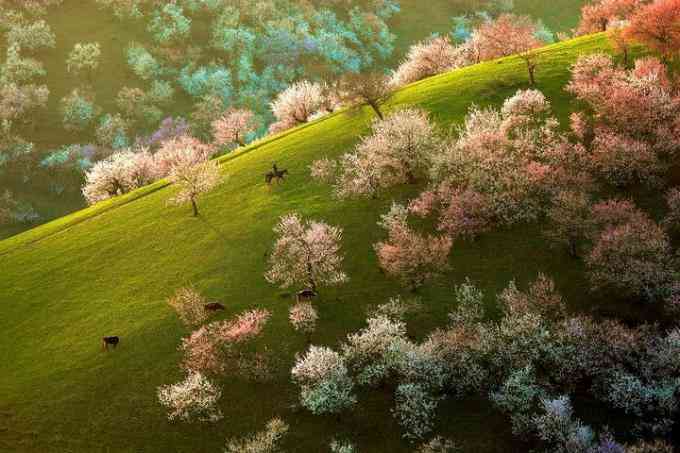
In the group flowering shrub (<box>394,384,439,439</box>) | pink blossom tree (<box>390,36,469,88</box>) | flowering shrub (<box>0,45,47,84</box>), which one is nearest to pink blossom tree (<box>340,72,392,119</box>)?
pink blossom tree (<box>390,36,469,88</box>)

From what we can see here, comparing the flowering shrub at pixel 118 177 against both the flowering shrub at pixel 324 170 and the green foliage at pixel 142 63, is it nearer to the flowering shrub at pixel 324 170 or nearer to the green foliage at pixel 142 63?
the flowering shrub at pixel 324 170

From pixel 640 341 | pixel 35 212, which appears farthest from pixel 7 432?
pixel 35 212

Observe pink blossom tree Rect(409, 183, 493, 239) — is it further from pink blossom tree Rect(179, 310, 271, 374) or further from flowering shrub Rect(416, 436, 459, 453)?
flowering shrub Rect(416, 436, 459, 453)

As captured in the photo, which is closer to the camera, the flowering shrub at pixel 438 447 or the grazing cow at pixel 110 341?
the flowering shrub at pixel 438 447

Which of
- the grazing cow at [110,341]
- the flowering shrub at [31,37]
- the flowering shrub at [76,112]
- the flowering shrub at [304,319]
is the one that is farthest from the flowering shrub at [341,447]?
the flowering shrub at [31,37]

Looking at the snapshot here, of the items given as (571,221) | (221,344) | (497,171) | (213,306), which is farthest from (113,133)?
(571,221)

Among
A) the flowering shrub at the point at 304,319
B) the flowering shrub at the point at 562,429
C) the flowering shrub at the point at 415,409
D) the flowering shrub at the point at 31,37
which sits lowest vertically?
the flowering shrub at the point at 562,429

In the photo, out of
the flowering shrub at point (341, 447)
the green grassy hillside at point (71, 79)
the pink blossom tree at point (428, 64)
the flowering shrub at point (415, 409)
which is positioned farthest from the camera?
the green grassy hillside at point (71, 79)

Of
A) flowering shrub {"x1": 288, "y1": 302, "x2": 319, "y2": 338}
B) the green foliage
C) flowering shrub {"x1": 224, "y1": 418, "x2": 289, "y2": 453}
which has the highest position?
the green foliage
